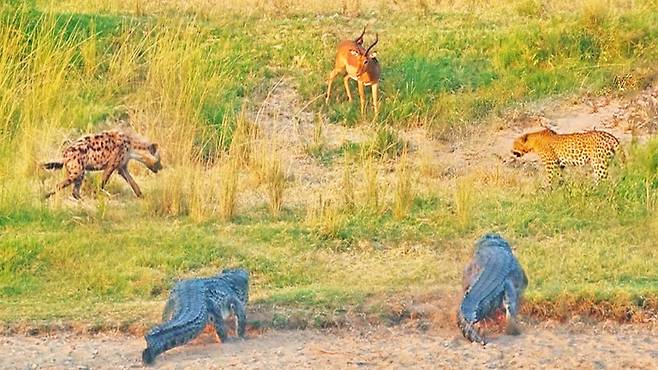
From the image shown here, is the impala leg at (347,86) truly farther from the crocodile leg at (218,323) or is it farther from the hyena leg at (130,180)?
the crocodile leg at (218,323)

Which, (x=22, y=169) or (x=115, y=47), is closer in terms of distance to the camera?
(x=22, y=169)

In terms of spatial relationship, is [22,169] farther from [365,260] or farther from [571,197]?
[571,197]

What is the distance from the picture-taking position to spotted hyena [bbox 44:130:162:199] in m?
9.90

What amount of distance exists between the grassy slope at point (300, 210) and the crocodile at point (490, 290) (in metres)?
0.27

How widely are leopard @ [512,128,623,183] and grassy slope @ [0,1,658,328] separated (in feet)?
0.78

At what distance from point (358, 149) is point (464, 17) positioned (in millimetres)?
4066

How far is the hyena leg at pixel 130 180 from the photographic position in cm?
998

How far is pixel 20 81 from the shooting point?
39.2 ft

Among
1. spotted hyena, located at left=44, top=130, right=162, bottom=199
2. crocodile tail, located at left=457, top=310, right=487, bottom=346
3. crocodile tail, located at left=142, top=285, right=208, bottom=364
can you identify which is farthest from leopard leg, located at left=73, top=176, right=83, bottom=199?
crocodile tail, located at left=457, top=310, right=487, bottom=346

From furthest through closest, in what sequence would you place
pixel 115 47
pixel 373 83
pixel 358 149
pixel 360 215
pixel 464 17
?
pixel 464 17
pixel 115 47
pixel 373 83
pixel 358 149
pixel 360 215

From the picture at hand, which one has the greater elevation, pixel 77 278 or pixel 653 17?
pixel 653 17

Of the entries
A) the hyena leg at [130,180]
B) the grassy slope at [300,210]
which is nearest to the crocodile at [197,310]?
the grassy slope at [300,210]

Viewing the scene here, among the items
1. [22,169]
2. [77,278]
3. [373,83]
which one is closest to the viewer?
[77,278]

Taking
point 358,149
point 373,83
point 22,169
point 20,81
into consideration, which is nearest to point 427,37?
point 373,83
